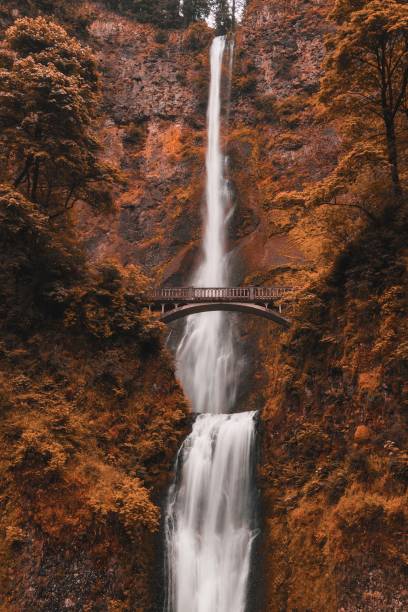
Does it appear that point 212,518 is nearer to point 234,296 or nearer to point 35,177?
point 234,296

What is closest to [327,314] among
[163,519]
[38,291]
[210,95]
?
[163,519]

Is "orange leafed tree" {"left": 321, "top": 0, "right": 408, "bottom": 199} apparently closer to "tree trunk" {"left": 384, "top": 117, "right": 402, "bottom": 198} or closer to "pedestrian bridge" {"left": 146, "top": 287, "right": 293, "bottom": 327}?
"tree trunk" {"left": 384, "top": 117, "right": 402, "bottom": 198}

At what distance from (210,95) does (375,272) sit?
36.0 meters

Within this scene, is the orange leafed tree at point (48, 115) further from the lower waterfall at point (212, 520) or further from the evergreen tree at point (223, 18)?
the evergreen tree at point (223, 18)

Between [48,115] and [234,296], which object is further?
[234,296]

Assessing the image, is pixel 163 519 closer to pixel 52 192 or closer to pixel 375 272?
pixel 375 272

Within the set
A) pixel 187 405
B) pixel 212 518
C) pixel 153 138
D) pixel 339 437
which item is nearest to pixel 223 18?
pixel 153 138

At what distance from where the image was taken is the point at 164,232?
36.5 m

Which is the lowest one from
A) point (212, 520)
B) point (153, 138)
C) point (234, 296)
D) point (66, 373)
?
point (212, 520)

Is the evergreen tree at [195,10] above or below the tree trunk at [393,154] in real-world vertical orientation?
above

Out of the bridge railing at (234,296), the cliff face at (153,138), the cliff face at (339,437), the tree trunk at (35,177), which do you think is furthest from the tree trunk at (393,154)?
the cliff face at (153,138)

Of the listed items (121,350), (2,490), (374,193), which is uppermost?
(374,193)

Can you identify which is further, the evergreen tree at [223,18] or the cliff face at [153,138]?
the evergreen tree at [223,18]

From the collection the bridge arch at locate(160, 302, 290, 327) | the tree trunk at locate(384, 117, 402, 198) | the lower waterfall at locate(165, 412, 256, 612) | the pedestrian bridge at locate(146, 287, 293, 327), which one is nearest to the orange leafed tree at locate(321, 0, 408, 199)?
the tree trunk at locate(384, 117, 402, 198)
